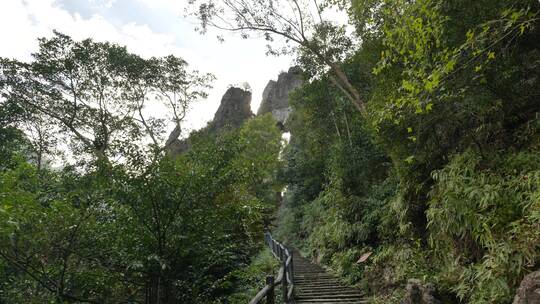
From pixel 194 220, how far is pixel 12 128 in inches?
541

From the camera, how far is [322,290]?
832 centimetres

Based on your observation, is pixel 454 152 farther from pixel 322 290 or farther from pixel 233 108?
pixel 233 108

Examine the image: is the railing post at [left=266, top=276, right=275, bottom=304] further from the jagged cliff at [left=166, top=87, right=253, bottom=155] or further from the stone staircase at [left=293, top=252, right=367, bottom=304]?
the jagged cliff at [left=166, top=87, right=253, bottom=155]

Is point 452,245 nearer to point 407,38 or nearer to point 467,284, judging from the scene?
point 467,284

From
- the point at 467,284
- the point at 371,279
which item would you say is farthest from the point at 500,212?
the point at 371,279

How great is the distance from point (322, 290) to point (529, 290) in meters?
5.47

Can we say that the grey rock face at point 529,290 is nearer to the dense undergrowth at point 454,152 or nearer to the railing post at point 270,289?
the dense undergrowth at point 454,152

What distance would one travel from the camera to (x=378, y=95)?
797 cm

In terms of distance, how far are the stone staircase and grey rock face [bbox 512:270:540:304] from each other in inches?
152

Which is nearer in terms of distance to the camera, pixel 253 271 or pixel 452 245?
pixel 452 245

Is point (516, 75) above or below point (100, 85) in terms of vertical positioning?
below

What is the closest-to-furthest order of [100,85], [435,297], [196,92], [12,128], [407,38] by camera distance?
[407,38] < [435,297] < [12,128] < [100,85] < [196,92]

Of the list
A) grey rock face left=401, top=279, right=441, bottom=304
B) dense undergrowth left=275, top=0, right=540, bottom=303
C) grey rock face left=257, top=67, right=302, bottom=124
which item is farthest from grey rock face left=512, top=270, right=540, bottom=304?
grey rock face left=257, top=67, right=302, bottom=124

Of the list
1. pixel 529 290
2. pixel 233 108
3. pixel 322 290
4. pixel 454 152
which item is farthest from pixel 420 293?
pixel 233 108
